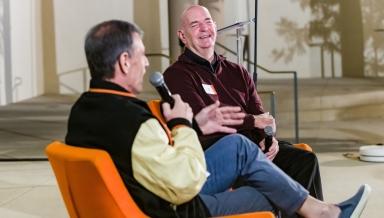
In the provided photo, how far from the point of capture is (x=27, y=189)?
4281mm

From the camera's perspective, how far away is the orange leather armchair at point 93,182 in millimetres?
1770

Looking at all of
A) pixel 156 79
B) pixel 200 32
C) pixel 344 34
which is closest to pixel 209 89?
pixel 200 32

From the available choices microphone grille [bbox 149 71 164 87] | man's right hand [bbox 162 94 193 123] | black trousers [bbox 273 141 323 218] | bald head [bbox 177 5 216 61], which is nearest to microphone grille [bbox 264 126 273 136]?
black trousers [bbox 273 141 323 218]

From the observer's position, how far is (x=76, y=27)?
10125mm

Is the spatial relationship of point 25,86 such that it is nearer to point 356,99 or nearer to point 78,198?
point 356,99

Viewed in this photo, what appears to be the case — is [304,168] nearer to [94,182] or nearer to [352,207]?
[352,207]

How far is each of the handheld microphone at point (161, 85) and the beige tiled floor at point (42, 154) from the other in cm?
177

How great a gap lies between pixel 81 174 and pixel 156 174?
0.68 ft

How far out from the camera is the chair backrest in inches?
69.7

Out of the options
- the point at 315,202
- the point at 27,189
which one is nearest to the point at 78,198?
the point at 315,202

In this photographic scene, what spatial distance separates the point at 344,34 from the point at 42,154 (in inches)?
243

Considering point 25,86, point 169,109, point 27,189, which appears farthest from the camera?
point 25,86

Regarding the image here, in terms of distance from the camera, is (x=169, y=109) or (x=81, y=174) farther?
(x=169, y=109)

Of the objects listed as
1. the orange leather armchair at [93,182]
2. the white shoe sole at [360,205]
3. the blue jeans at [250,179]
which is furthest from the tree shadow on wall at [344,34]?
the orange leather armchair at [93,182]
